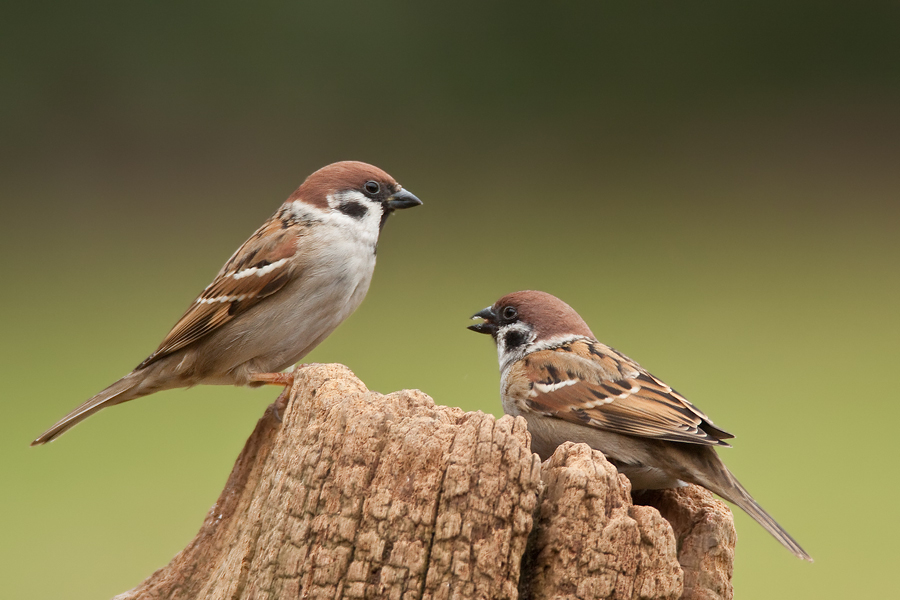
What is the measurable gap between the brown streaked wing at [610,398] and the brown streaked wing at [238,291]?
2.58 ft

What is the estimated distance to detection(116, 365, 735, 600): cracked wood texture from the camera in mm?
1678

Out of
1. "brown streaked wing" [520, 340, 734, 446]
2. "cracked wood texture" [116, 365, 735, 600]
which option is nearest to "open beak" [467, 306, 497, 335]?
"brown streaked wing" [520, 340, 734, 446]

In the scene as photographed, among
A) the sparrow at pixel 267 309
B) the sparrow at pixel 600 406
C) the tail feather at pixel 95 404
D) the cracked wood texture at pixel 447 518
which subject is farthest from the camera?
the sparrow at pixel 267 309

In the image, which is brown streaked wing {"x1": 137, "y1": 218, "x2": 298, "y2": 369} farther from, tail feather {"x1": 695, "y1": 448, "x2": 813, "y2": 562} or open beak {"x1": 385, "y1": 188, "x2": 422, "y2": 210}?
tail feather {"x1": 695, "y1": 448, "x2": 813, "y2": 562}

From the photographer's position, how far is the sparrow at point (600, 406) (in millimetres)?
2270

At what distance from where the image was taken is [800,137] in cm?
1018

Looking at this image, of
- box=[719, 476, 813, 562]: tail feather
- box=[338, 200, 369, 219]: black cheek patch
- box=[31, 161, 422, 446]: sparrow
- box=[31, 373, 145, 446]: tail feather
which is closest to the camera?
box=[719, 476, 813, 562]: tail feather

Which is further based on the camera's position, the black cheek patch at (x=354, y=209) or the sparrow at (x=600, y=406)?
the black cheek patch at (x=354, y=209)

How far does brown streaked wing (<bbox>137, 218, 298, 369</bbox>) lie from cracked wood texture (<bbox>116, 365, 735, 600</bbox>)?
1213 millimetres

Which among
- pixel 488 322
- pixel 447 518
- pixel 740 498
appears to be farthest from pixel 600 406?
pixel 447 518

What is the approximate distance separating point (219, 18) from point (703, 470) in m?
7.39

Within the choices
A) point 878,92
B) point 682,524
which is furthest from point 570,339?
point 878,92

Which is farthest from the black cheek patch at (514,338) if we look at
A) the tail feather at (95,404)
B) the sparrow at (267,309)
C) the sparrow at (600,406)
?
the tail feather at (95,404)

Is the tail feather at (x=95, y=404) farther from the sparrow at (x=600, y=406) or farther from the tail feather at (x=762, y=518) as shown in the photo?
the tail feather at (x=762, y=518)
